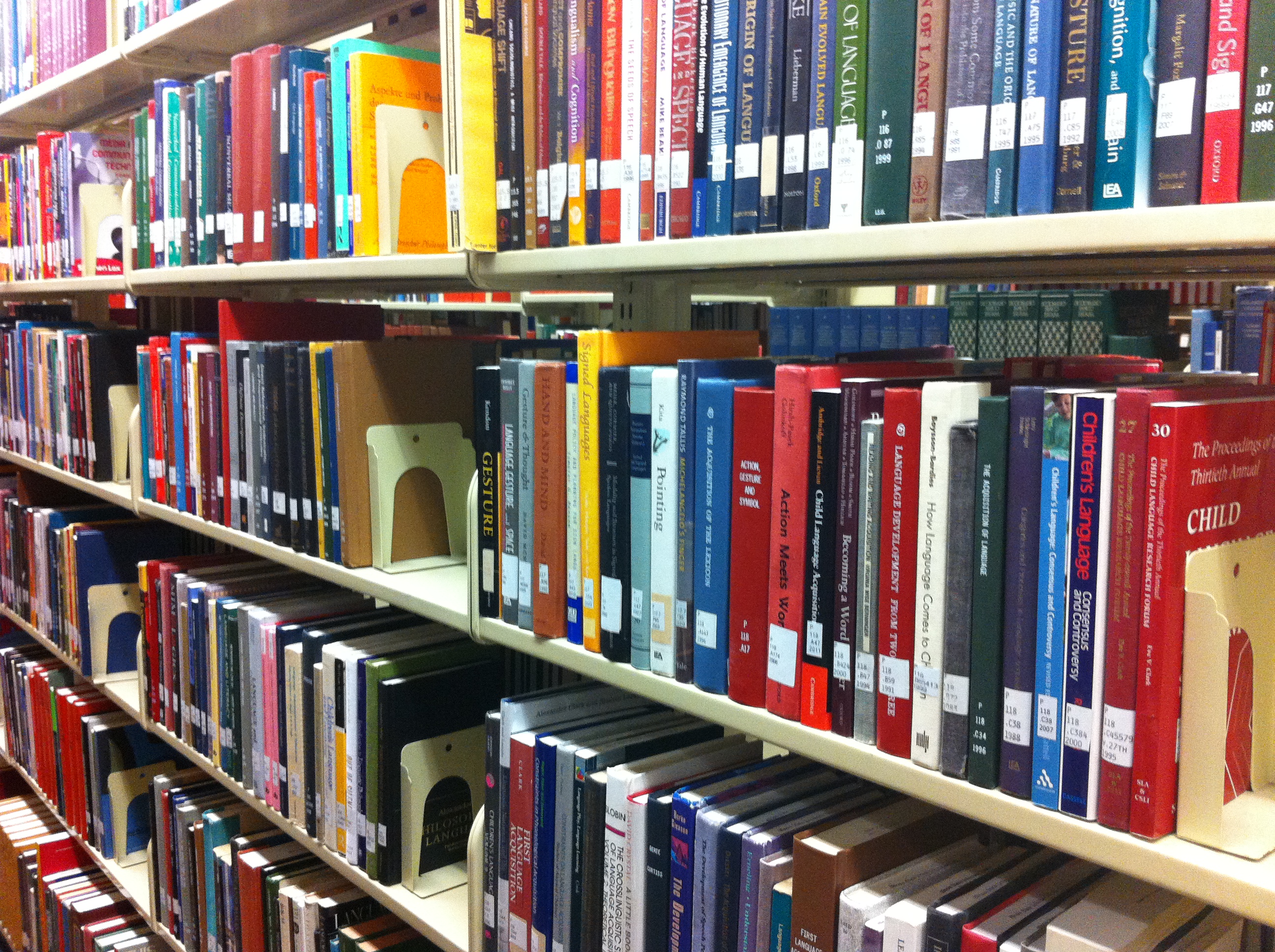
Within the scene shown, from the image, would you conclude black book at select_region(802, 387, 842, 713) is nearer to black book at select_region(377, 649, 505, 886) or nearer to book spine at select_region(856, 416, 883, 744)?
book spine at select_region(856, 416, 883, 744)

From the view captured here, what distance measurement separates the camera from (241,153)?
1.64m

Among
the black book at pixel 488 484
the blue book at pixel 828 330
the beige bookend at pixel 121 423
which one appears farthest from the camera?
the beige bookend at pixel 121 423

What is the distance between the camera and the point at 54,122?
284 centimetres

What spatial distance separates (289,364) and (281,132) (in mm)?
347

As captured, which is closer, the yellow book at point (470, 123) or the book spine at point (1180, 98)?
the book spine at point (1180, 98)

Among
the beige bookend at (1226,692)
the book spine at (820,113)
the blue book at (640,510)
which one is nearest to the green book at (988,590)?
the beige bookend at (1226,692)

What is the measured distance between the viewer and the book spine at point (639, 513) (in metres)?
1.00

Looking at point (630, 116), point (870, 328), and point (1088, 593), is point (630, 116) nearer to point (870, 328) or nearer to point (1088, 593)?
point (1088, 593)

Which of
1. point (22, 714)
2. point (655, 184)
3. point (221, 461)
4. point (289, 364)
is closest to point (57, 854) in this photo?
point (22, 714)

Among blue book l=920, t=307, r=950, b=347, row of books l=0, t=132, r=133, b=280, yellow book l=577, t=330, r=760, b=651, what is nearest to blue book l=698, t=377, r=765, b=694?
yellow book l=577, t=330, r=760, b=651

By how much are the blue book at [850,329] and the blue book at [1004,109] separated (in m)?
1.26

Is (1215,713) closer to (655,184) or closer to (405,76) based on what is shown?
(655,184)

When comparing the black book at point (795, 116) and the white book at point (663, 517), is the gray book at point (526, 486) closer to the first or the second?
the white book at point (663, 517)

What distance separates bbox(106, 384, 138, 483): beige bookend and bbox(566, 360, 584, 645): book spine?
150cm
